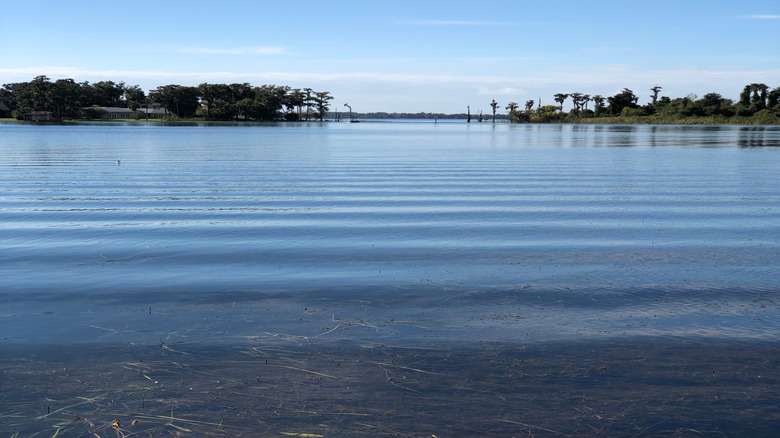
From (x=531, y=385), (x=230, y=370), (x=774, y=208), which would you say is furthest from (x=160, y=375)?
(x=774, y=208)

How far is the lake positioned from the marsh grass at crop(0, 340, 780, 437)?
0.02 metres

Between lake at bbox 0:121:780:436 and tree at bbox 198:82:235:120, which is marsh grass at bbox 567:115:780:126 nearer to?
tree at bbox 198:82:235:120

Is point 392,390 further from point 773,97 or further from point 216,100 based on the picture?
point 216,100

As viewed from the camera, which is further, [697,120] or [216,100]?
[216,100]

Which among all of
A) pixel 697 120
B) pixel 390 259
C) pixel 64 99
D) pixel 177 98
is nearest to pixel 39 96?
pixel 64 99

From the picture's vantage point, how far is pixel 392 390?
19.9 ft

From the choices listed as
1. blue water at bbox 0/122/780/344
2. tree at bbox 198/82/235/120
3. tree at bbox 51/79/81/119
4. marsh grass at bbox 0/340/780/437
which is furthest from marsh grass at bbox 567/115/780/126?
marsh grass at bbox 0/340/780/437

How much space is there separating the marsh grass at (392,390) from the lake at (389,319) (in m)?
0.02

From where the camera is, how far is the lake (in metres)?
5.63

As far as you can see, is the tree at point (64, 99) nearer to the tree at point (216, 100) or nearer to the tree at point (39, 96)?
the tree at point (39, 96)

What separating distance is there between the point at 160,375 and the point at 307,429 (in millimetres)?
1914

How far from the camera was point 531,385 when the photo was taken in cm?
616

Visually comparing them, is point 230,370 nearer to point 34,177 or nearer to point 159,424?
point 159,424

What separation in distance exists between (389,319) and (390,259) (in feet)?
11.7
